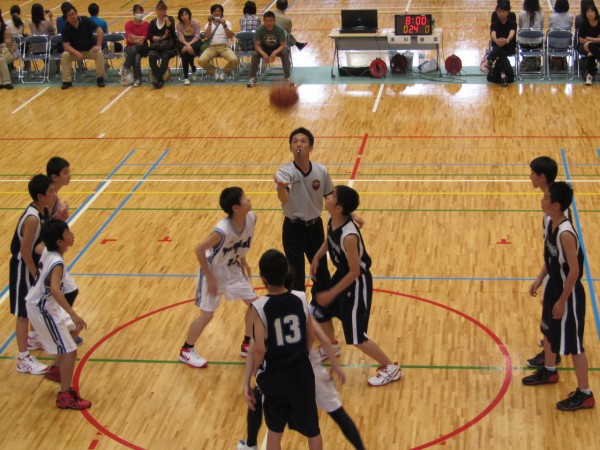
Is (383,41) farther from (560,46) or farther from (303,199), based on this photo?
Answer: (303,199)

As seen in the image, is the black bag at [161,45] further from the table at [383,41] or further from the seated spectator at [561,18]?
the seated spectator at [561,18]

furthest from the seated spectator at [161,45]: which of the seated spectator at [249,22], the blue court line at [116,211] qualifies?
the blue court line at [116,211]

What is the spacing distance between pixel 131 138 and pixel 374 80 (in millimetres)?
5059

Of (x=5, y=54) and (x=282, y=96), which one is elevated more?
(x=5, y=54)

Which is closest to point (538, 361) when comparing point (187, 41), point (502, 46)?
point (502, 46)

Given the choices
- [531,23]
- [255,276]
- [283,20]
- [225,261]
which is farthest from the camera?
[283,20]

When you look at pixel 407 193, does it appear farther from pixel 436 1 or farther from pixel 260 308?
pixel 436 1

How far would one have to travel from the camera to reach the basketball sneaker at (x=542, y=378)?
7.25m

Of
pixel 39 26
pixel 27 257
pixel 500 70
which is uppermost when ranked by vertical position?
pixel 39 26

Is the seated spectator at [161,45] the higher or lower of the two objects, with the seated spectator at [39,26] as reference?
lower

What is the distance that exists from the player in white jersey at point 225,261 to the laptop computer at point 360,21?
10.6 meters

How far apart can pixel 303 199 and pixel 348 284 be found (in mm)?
1143

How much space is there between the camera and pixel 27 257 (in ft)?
24.0

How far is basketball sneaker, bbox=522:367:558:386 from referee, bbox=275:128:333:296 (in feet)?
6.11
